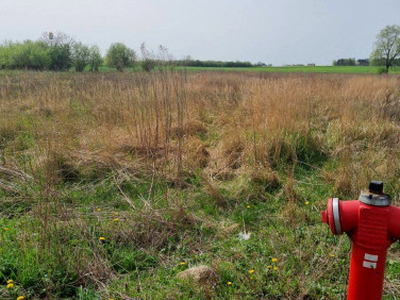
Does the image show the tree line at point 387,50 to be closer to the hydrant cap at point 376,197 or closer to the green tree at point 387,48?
the green tree at point 387,48

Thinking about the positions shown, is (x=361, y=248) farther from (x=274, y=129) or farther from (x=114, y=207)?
(x=274, y=129)

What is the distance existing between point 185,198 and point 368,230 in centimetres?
262

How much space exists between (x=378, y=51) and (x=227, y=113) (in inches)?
2288

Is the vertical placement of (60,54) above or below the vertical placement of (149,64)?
above

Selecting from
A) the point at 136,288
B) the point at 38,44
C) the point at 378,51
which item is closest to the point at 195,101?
the point at 136,288

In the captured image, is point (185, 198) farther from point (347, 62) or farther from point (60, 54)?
point (347, 62)

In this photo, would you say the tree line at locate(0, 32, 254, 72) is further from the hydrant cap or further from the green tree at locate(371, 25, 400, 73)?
the green tree at locate(371, 25, 400, 73)

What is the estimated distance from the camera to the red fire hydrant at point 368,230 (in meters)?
1.51

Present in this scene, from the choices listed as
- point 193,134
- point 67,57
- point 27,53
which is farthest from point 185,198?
point 27,53

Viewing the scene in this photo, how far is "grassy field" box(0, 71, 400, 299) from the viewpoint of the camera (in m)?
2.48

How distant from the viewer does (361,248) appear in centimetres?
158

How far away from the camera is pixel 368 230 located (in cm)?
154

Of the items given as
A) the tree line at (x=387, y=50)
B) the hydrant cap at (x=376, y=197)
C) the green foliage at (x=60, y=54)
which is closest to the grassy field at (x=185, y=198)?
the hydrant cap at (x=376, y=197)

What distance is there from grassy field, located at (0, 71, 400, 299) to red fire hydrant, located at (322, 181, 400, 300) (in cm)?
78
